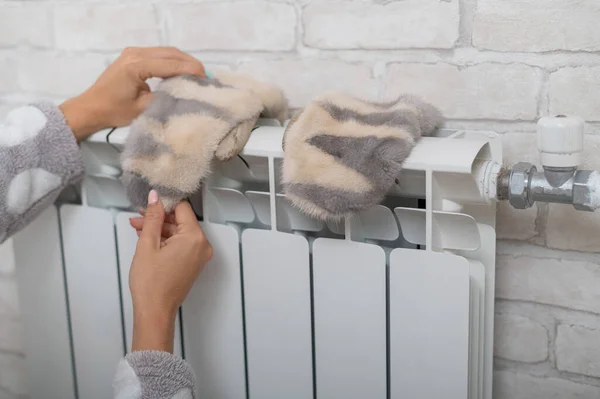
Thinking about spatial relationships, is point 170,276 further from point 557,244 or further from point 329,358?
point 557,244

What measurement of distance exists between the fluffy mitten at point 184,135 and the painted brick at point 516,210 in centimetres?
30

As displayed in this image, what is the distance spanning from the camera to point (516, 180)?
716mm

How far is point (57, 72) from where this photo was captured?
113cm

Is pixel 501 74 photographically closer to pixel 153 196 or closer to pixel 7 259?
pixel 153 196

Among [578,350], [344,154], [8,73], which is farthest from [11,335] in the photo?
[578,350]

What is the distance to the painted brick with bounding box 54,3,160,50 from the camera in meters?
1.03

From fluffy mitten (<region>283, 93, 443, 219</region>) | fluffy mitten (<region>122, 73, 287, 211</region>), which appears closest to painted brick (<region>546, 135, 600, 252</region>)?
fluffy mitten (<region>283, 93, 443, 219</region>)

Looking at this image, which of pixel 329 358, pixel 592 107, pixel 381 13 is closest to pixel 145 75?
pixel 381 13

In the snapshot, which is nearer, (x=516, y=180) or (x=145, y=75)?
(x=516, y=180)

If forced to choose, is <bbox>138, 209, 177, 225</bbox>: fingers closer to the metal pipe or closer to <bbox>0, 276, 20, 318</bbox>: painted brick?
the metal pipe

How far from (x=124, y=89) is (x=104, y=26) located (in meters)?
0.22

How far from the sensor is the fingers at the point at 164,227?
86cm

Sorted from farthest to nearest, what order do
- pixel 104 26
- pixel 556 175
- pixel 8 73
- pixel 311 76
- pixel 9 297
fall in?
pixel 9 297 → pixel 8 73 → pixel 104 26 → pixel 311 76 → pixel 556 175

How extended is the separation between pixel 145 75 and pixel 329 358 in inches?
16.2
